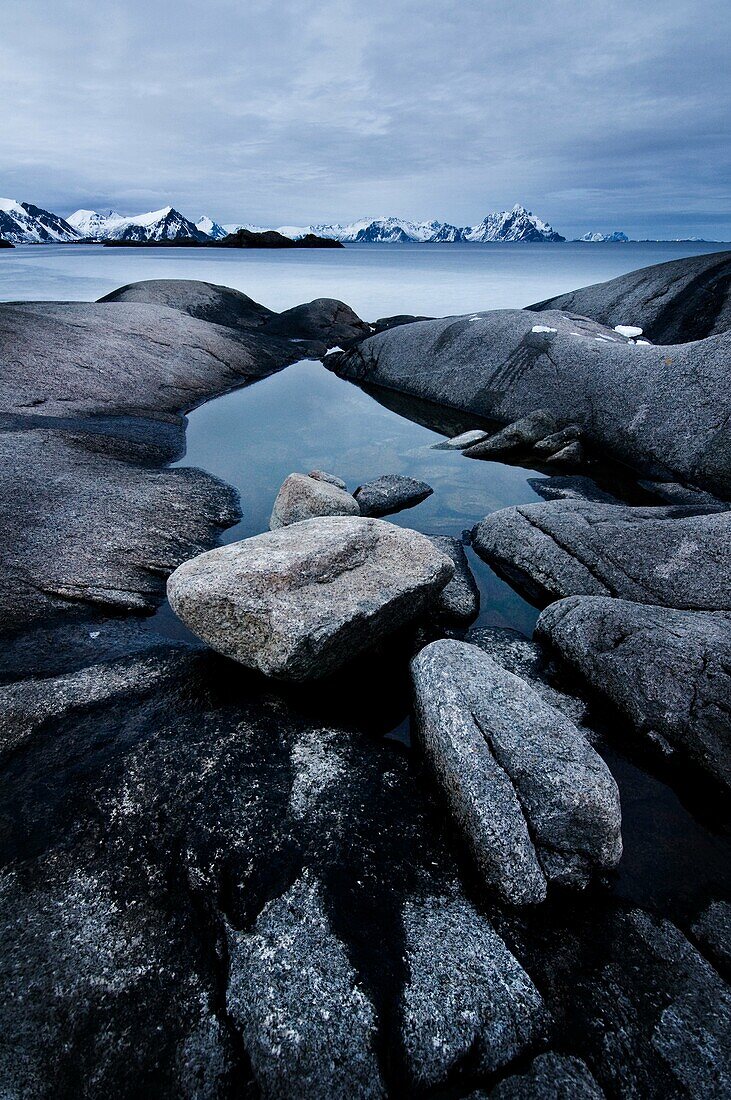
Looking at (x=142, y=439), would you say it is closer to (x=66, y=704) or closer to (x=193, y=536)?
(x=193, y=536)

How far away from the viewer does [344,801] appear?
337 centimetres

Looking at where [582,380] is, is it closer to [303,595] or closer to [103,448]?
[103,448]

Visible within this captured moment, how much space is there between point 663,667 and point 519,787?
163cm

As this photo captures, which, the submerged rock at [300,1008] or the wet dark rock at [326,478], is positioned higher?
the wet dark rock at [326,478]

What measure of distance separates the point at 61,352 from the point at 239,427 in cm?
409

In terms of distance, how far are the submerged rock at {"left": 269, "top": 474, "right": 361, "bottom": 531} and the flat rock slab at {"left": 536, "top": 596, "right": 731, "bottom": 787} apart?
3.14 metres

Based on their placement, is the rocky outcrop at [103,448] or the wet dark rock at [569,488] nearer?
the rocky outcrop at [103,448]

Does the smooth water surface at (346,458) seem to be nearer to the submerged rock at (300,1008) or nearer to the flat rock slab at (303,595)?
the flat rock slab at (303,595)

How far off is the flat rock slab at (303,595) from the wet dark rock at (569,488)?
440cm

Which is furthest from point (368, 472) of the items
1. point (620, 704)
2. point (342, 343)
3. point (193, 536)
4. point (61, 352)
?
point (342, 343)

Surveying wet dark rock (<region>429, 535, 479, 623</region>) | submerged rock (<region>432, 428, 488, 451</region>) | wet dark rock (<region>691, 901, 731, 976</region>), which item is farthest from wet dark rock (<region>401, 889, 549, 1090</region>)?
submerged rock (<region>432, 428, 488, 451</region>)

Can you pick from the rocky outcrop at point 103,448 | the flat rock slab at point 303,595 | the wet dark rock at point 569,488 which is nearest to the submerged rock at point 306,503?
the rocky outcrop at point 103,448

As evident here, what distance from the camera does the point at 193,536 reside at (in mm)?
6840

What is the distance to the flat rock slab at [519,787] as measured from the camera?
9.80 feet
